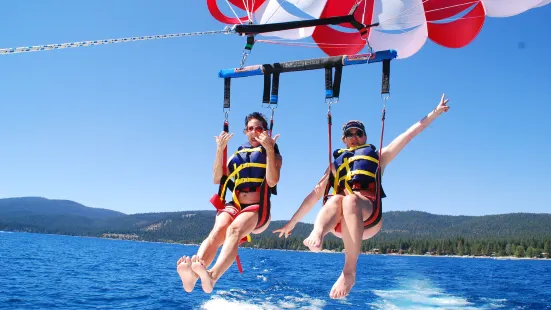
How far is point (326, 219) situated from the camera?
5504 millimetres

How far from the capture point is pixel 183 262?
4941 mm

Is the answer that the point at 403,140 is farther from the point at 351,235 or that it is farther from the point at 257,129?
the point at 257,129

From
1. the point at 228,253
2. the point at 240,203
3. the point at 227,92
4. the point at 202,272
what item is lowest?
the point at 202,272

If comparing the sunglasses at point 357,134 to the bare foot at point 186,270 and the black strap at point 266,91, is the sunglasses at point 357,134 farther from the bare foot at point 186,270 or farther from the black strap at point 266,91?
the bare foot at point 186,270

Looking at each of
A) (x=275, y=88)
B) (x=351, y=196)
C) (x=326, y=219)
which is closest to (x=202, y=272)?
(x=326, y=219)

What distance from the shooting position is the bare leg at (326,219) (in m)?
5.15

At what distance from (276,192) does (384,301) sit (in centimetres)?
3450

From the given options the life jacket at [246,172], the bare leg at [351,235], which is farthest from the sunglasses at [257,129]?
the bare leg at [351,235]

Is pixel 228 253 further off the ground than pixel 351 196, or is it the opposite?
pixel 351 196

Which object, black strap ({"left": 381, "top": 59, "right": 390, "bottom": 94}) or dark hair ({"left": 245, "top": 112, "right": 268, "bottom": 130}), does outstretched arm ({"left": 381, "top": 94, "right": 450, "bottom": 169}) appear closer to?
black strap ({"left": 381, "top": 59, "right": 390, "bottom": 94})

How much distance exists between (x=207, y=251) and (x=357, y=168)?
84.4 inches

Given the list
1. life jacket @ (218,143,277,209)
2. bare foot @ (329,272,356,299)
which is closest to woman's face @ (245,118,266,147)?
life jacket @ (218,143,277,209)

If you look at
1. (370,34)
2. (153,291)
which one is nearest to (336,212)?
(370,34)

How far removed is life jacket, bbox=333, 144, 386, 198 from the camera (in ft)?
19.6
